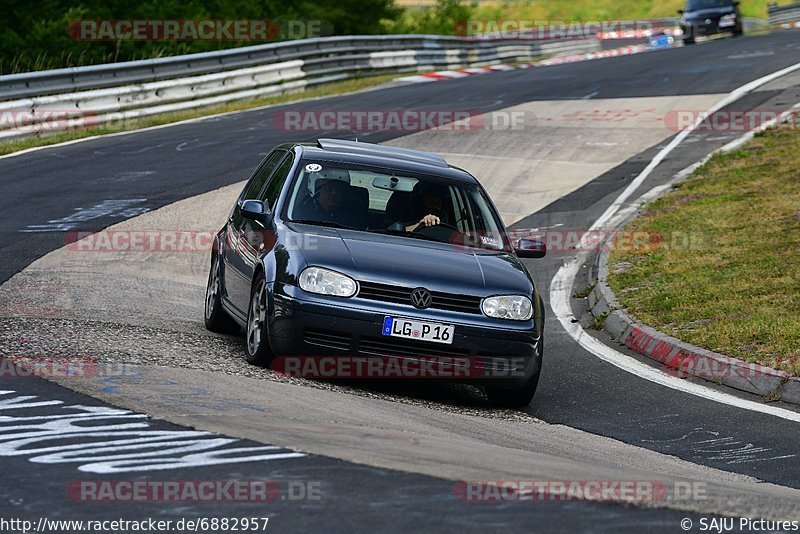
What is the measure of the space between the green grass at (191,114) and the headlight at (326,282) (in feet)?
43.1

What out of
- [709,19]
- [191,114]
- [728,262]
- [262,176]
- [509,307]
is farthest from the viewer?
[709,19]

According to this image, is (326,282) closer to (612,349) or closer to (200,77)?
(612,349)

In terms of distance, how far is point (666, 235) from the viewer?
15297 millimetres

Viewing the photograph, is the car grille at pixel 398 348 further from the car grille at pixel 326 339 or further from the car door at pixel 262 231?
the car door at pixel 262 231

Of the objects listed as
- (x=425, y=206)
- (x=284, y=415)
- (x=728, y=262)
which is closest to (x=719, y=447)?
(x=284, y=415)

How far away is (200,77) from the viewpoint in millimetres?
27172

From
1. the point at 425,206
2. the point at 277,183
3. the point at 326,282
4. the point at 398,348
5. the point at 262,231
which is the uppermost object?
the point at 277,183

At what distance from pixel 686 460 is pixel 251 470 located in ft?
10.3

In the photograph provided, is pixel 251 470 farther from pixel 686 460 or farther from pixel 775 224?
pixel 775 224

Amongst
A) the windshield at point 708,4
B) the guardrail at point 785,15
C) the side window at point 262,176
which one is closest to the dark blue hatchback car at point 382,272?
the side window at point 262,176

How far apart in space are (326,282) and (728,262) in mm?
6611

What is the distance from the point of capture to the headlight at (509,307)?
837 cm

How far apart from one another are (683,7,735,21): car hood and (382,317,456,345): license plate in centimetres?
3876

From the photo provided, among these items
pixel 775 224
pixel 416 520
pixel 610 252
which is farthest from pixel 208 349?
pixel 775 224
